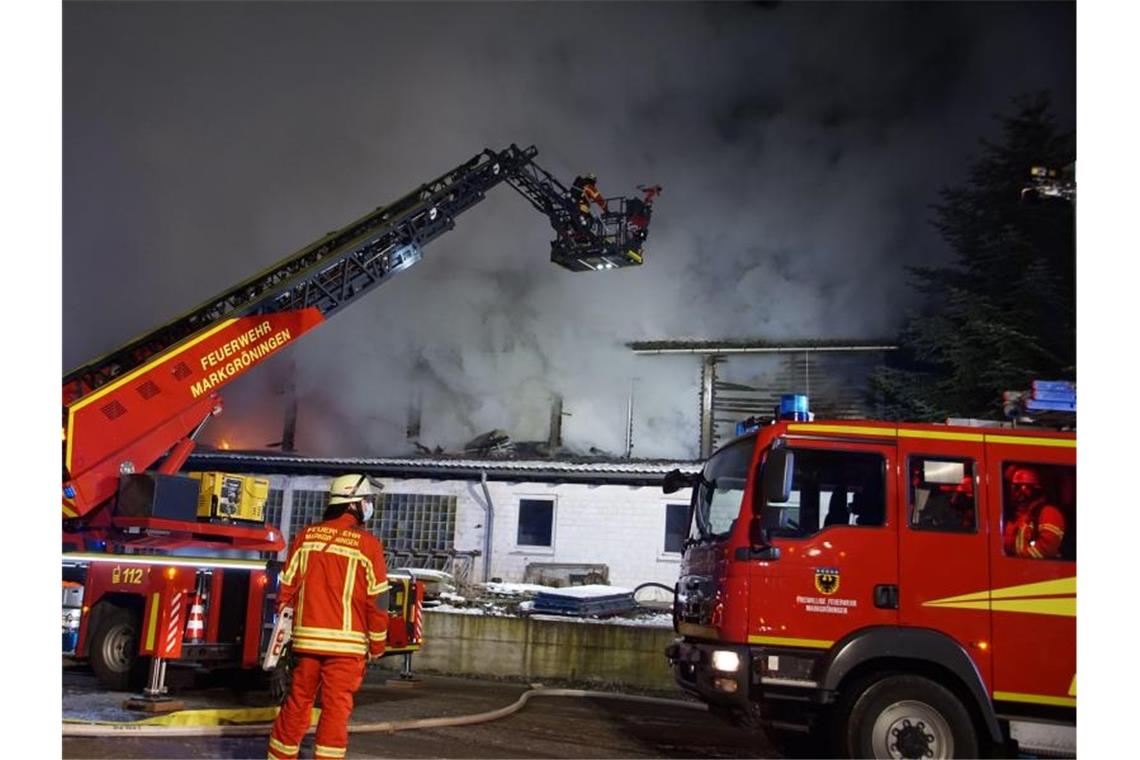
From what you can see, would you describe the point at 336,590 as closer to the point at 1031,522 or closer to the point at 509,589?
the point at 1031,522

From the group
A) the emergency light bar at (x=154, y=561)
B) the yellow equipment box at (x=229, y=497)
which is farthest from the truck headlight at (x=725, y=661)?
the yellow equipment box at (x=229, y=497)

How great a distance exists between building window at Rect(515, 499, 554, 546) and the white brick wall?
10 centimetres

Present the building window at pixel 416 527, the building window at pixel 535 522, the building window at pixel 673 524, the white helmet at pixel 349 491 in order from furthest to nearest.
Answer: the building window at pixel 416 527 → the building window at pixel 535 522 → the building window at pixel 673 524 → the white helmet at pixel 349 491

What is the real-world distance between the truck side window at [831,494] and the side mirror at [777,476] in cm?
16

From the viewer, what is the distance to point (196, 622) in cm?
754

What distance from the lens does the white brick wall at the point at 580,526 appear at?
1436cm

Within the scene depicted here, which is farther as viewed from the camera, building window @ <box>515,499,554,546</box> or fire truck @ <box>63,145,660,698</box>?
building window @ <box>515,499,554,546</box>

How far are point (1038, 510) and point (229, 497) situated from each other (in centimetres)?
690

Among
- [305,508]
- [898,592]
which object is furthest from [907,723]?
[305,508]

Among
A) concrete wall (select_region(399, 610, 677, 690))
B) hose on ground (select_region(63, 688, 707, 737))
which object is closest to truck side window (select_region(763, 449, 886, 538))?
hose on ground (select_region(63, 688, 707, 737))

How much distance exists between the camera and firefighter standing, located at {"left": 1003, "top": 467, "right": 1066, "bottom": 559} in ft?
18.4

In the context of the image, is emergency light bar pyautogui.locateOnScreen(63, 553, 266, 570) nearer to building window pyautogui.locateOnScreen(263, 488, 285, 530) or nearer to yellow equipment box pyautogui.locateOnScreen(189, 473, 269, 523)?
yellow equipment box pyautogui.locateOnScreen(189, 473, 269, 523)

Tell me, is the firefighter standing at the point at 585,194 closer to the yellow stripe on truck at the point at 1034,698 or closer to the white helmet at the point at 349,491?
the white helmet at the point at 349,491
